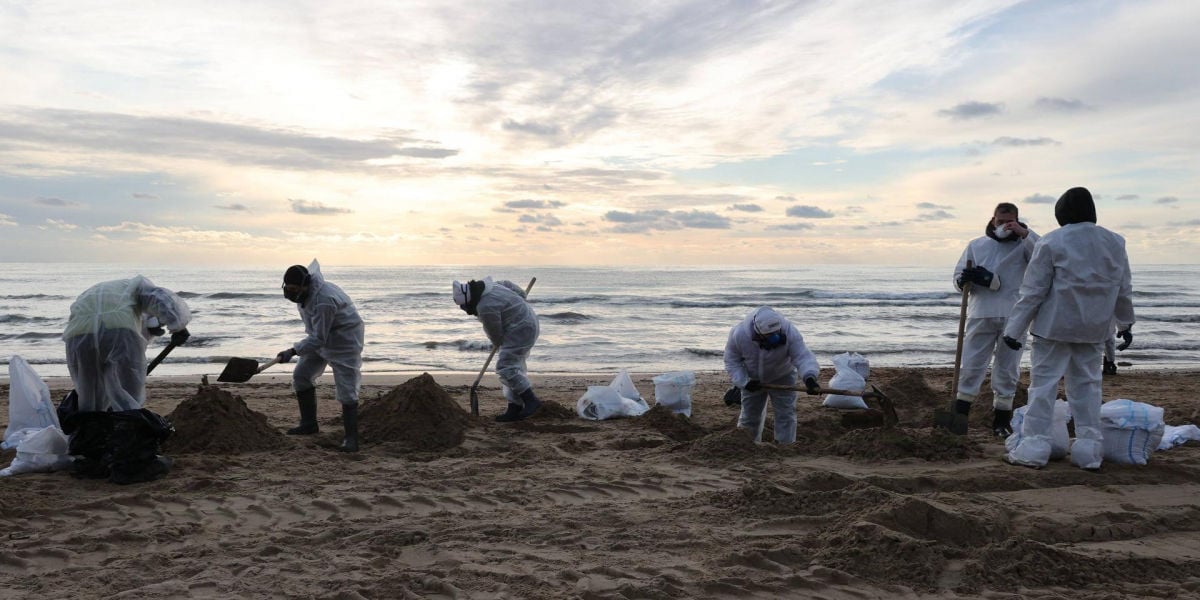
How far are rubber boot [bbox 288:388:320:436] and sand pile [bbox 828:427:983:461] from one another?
424cm

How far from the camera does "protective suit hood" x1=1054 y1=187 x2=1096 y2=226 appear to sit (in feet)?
16.1

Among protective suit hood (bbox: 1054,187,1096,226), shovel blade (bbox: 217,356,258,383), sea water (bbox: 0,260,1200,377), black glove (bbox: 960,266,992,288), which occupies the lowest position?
sea water (bbox: 0,260,1200,377)

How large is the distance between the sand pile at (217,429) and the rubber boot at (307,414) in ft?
1.32

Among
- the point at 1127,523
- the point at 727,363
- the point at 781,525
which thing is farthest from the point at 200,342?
the point at 1127,523

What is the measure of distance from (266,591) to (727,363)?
3.71 metres

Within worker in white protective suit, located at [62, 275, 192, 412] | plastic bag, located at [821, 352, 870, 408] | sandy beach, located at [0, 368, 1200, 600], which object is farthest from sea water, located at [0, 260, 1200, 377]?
Answer: worker in white protective suit, located at [62, 275, 192, 412]

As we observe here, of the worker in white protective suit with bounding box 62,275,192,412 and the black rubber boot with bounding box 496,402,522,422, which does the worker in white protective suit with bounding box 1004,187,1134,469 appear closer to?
the black rubber boot with bounding box 496,402,522,422

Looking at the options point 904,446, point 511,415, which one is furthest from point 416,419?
point 904,446

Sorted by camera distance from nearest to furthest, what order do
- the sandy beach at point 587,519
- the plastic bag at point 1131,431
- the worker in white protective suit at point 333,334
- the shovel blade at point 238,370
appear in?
the sandy beach at point 587,519, the plastic bag at point 1131,431, the worker in white protective suit at point 333,334, the shovel blade at point 238,370

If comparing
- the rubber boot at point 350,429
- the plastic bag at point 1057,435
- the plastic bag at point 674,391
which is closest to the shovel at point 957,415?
the plastic bag at point 1057,435

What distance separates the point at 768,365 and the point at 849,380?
2.12 metres

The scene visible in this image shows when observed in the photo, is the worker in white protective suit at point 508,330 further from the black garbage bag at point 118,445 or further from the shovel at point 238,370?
the black garbage bag at point 118,445

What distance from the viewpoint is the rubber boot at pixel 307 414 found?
6.48 meters

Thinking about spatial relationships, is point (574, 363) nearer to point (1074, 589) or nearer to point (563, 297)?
point (1074, 589)
